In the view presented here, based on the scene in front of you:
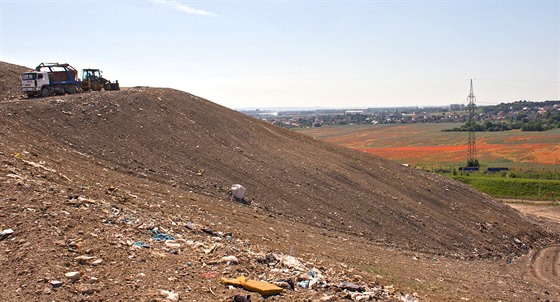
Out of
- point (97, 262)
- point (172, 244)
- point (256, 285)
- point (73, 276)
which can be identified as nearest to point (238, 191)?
point (172, 244)

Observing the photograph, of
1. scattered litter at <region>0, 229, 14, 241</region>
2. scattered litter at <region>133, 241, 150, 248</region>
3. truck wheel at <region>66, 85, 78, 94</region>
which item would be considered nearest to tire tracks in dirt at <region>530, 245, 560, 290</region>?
scattered litter at <region>133, 241, 150, 248</region>

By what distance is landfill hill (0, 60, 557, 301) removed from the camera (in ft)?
26.9

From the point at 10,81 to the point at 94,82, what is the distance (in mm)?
4342

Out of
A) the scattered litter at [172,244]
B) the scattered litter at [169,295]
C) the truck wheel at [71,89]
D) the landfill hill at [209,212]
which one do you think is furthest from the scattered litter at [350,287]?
the truck wheel at [71,89]

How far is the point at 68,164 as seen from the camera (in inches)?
591

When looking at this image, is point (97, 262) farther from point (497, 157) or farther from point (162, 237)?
point (497, 157)

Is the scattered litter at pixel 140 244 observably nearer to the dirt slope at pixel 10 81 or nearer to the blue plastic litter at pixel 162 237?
the blue plastic litter at pixel 162 237

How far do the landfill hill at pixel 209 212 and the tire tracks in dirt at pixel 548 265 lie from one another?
38 centimetres

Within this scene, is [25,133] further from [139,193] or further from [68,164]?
[139,193]

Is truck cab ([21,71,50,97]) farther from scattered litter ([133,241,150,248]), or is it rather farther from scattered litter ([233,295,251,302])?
scattered litter ([233,295,251,302])

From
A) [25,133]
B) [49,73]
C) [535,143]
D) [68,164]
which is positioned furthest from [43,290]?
[535,143]

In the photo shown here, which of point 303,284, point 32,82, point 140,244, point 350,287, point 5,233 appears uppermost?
point 32,82

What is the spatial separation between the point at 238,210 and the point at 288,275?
296 inches

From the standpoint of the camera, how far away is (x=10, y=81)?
1057 inches
